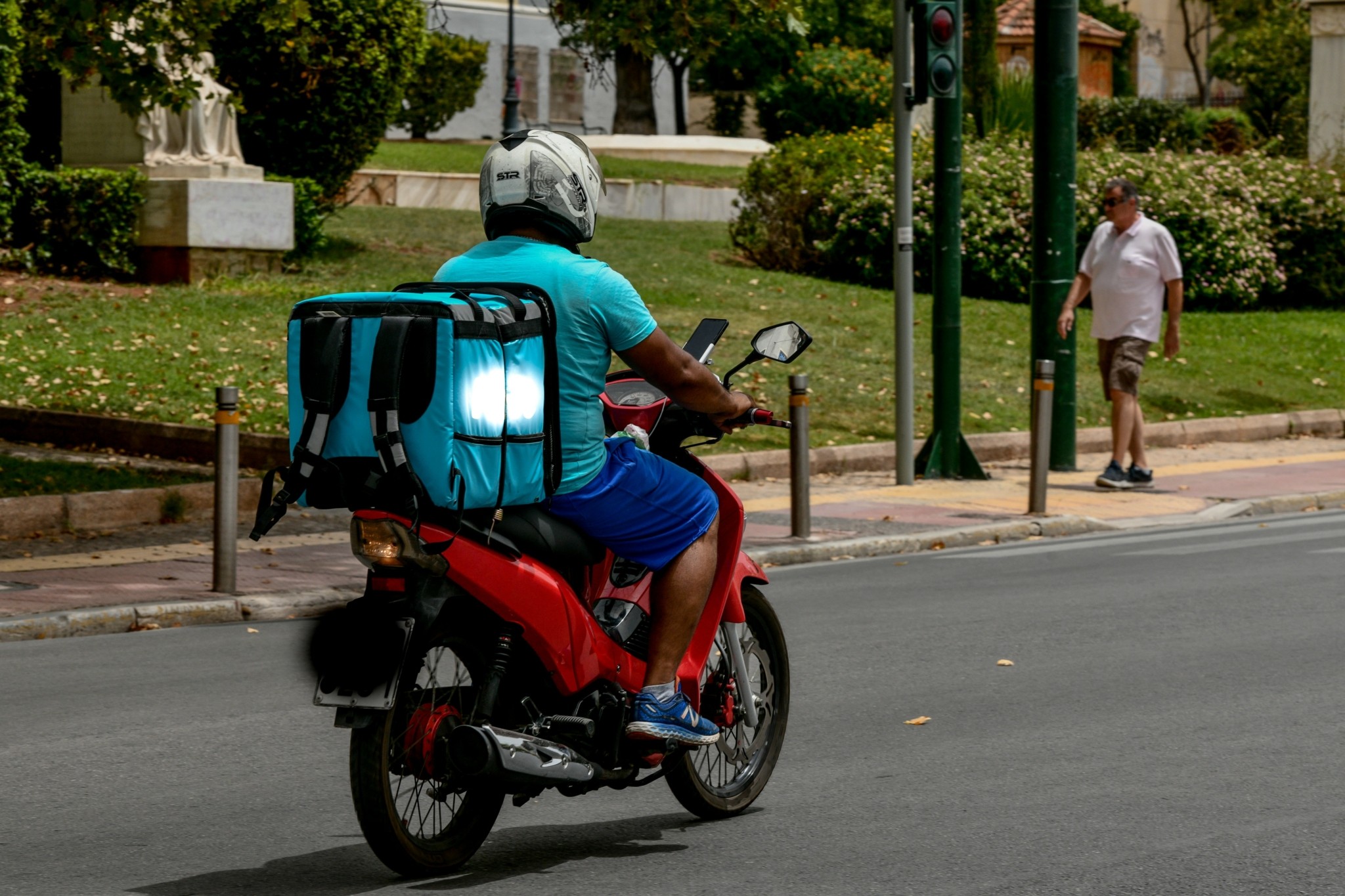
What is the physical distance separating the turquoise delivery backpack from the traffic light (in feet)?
31.5

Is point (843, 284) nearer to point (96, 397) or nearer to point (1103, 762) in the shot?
point (96, 397)

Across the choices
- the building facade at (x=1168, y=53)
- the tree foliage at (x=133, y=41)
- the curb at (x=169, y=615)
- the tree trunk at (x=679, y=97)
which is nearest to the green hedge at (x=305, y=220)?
the tree foliage at (x=133, y=41)

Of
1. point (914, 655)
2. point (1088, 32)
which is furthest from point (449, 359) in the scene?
point (1088, 32)

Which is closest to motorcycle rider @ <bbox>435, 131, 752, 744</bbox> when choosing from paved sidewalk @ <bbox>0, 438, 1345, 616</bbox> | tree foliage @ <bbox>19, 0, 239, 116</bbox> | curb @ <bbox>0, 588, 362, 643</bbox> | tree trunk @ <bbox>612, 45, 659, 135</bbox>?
curb @ <bbox>0, 588, 362, 643</bbox>

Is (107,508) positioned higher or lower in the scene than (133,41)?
lower

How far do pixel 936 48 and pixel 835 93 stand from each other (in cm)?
2533

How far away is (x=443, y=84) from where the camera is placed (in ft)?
142

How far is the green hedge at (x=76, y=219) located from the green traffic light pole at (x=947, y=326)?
8.77 meters

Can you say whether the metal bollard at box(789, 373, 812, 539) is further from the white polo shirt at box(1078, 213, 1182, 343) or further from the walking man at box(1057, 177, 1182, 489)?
the white polo shirt at box(1078, 213, 1182, 343)

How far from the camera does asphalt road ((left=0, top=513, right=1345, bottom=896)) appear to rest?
15.6ft

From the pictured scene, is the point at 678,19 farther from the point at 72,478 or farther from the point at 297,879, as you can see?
the point at 297,879

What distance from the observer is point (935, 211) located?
14422mm

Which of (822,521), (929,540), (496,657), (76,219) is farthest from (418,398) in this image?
(76,219)

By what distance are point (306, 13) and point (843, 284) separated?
425 inches
